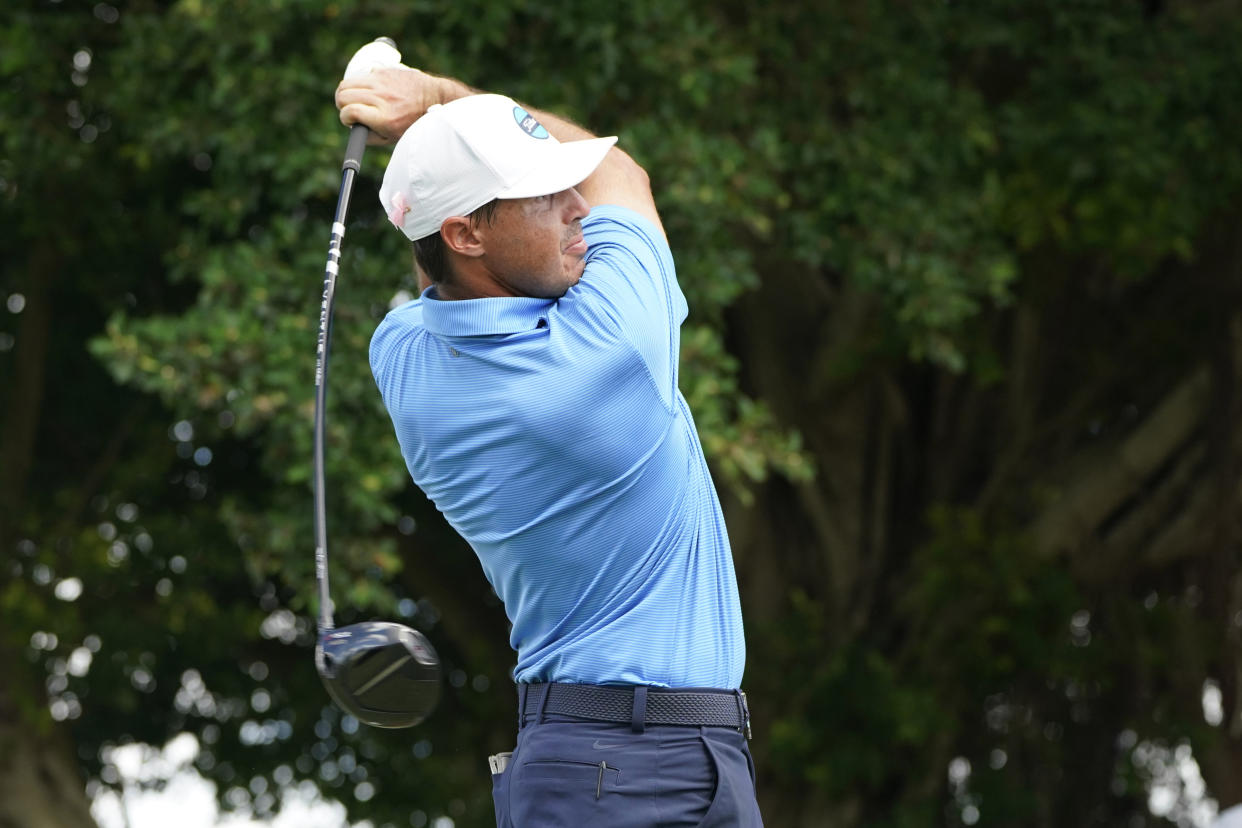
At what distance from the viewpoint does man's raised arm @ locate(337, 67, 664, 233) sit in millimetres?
2777

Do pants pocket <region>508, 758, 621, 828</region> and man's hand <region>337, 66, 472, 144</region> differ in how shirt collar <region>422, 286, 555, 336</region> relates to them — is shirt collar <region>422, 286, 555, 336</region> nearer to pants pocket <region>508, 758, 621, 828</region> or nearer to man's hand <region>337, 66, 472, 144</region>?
man's hand <region>337, 66, 472, 144</region>

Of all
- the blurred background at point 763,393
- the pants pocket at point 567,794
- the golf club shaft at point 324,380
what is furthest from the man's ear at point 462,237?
the blurred background at point 763,393

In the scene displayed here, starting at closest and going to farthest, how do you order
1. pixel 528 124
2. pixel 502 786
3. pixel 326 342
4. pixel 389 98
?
1. pixel 528 124
2. pixel 502 786
3. pixel 326 342
4. pixel 389 98

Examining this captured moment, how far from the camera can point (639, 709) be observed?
2520mm

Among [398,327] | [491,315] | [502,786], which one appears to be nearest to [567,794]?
[502,786]

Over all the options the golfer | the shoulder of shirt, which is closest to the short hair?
the golfer

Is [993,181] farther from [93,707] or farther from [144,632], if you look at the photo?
[93,707]

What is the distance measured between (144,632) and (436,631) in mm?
2105

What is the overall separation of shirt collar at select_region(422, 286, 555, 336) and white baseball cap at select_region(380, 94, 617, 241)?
0.13 m

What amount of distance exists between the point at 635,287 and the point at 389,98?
0.70 meters

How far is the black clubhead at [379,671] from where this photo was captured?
2.47m

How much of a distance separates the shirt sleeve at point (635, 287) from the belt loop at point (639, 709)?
417mm

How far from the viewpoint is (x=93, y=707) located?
37.3 feet

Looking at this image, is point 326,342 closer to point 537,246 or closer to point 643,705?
point 537,246
